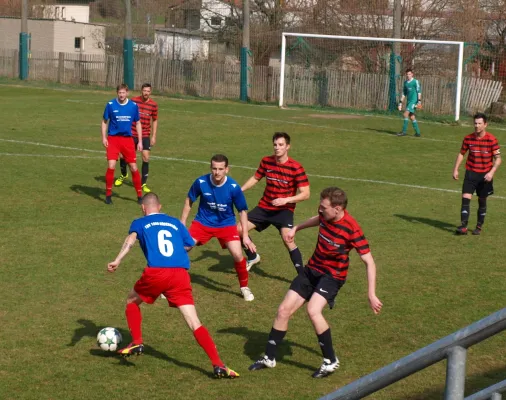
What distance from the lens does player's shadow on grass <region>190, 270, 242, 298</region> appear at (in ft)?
38.2

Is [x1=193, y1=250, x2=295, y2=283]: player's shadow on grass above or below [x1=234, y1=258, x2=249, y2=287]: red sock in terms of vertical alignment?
below

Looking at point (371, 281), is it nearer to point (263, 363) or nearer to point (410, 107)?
point (263, 363)

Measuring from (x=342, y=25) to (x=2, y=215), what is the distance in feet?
107

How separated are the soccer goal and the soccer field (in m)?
9.58

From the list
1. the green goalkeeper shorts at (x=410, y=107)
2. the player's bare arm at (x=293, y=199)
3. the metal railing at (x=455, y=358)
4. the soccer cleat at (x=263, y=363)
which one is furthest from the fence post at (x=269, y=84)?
the metal railing at (x=455, y=358)

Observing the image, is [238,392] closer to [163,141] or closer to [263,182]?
[263,182]

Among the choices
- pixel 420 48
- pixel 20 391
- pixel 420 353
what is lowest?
pixel 20 391

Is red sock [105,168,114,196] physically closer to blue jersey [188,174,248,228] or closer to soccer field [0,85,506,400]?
soccer field [0,85,506,400]

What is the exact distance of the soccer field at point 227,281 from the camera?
854 cm

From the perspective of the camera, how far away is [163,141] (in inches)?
1023

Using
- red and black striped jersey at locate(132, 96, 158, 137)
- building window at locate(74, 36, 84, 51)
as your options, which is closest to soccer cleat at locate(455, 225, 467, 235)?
red and black striped jersey at locate(132, 96, 158, 137)

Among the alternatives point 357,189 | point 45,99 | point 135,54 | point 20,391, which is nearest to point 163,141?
point 357,189

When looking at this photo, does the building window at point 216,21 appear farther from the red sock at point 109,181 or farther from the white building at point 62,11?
the red sock at point 109,181

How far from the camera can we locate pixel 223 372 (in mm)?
8367
